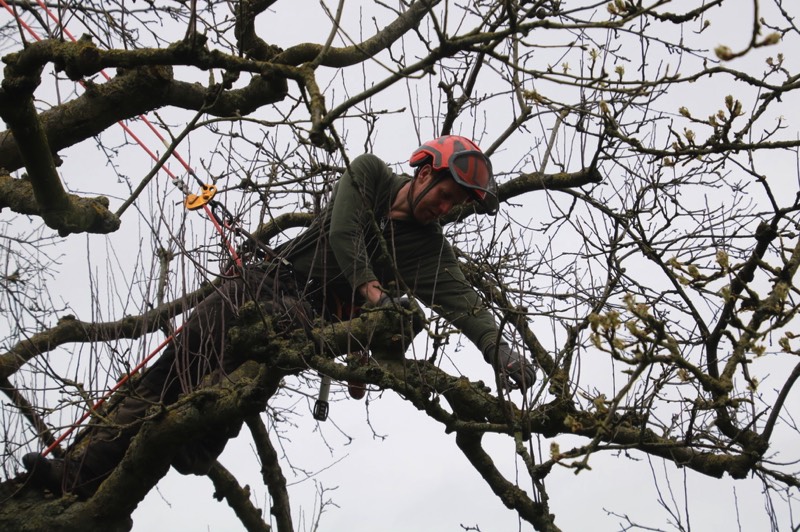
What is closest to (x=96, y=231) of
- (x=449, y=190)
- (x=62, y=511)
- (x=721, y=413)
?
(x=62, y=511)

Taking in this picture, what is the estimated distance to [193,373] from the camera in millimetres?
4621

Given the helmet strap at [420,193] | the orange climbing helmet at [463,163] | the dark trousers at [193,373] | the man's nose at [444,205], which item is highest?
the orange climbing helmet at [463,163]

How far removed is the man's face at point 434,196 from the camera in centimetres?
478

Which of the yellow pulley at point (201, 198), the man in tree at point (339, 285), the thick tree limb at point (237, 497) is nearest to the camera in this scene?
the man in tree at point (339, 285)

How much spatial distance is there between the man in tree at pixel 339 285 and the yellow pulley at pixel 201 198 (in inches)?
16.7

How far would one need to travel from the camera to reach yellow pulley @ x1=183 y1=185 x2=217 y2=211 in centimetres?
461

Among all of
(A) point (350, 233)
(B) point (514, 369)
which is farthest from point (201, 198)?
(B) point (514, 369)

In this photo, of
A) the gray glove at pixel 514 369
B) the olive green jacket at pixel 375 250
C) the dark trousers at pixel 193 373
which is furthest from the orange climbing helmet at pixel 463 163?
the dark trousers at pixel 193 373

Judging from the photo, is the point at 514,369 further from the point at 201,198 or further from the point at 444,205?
the point at 201,198

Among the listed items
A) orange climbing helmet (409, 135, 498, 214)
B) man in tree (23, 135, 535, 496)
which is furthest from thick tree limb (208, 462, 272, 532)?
orange climbing helmet (409, 135, 498, 214)

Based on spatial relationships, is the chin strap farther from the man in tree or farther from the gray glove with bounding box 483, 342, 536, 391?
the gray glove with bounding box 483, 342, 536, 391

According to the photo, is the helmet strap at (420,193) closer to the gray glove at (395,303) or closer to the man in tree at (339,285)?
the man in tree at (339,285)

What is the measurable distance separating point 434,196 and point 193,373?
1563 mm

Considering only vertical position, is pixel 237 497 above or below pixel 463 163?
below
